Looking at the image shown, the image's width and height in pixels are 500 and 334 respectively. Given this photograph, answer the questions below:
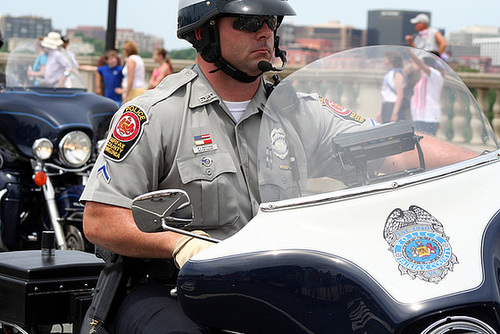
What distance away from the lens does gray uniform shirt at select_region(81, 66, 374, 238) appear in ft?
9.07

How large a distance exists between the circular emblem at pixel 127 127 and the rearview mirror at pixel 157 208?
0.53m

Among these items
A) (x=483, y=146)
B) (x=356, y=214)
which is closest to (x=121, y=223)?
(x=356, y=214)

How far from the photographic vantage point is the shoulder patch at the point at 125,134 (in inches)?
109

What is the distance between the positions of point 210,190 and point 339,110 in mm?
475

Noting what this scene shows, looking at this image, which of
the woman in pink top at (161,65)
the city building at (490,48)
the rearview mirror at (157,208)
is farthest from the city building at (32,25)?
the rearview mirror at (157,208)

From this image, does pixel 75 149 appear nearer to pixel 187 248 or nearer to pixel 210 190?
pixel 210 190

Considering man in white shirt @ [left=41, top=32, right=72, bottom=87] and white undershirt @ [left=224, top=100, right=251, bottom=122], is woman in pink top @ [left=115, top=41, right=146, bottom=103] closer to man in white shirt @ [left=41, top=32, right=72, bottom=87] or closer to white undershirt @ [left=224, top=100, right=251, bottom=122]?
man in white shirt @ [left=41, top=32, right=72, bottom=87]

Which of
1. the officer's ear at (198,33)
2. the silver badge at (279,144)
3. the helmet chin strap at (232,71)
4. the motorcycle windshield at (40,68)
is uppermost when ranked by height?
the officer's ear at (198,33)

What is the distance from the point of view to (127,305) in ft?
8.91

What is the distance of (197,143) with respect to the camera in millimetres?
2850

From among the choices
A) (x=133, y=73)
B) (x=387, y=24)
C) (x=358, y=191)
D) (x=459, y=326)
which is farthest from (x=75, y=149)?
(x=387, y=24)

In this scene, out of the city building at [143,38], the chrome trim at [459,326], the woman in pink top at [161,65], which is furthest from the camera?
the city building at [143,38]

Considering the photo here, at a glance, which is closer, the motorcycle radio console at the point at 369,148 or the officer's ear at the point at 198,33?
the motorcycle radio console at the point at 369,148

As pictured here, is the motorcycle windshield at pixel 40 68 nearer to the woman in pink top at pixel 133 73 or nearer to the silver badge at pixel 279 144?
the silver badge at pixel 279 144
